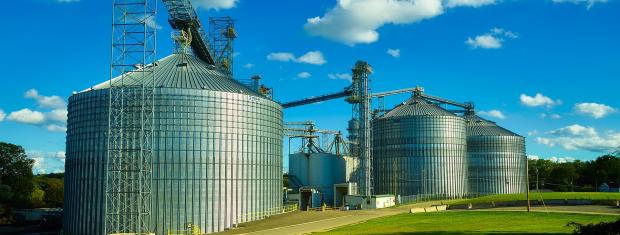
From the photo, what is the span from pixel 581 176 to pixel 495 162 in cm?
5415

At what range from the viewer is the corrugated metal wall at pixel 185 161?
78.6m

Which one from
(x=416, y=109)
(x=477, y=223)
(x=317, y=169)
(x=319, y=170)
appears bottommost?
(x=477, y=223)

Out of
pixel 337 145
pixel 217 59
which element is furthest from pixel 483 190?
pixel 217 59

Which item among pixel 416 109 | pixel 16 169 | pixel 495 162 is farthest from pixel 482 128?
pixel 16 169

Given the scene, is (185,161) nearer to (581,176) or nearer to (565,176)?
(565,176)

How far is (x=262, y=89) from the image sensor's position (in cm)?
12781

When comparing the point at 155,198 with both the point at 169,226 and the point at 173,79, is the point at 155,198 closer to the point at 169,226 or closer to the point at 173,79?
the point at 169,226

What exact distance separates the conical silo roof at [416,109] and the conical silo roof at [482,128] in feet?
56.4

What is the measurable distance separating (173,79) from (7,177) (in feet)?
278

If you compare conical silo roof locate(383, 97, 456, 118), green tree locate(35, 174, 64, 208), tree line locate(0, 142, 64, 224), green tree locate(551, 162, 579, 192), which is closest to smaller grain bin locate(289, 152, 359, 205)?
conical silo roof locate(383, 97, 456, 118)

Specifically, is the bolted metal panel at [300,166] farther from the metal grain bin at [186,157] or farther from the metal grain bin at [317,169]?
the metal grain bin at [186,157]

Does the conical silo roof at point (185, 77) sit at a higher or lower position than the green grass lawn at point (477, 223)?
higher

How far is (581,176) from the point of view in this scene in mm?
182625

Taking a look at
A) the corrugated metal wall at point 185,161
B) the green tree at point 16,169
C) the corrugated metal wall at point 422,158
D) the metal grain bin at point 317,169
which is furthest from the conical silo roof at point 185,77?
the green tree at point 16,169
